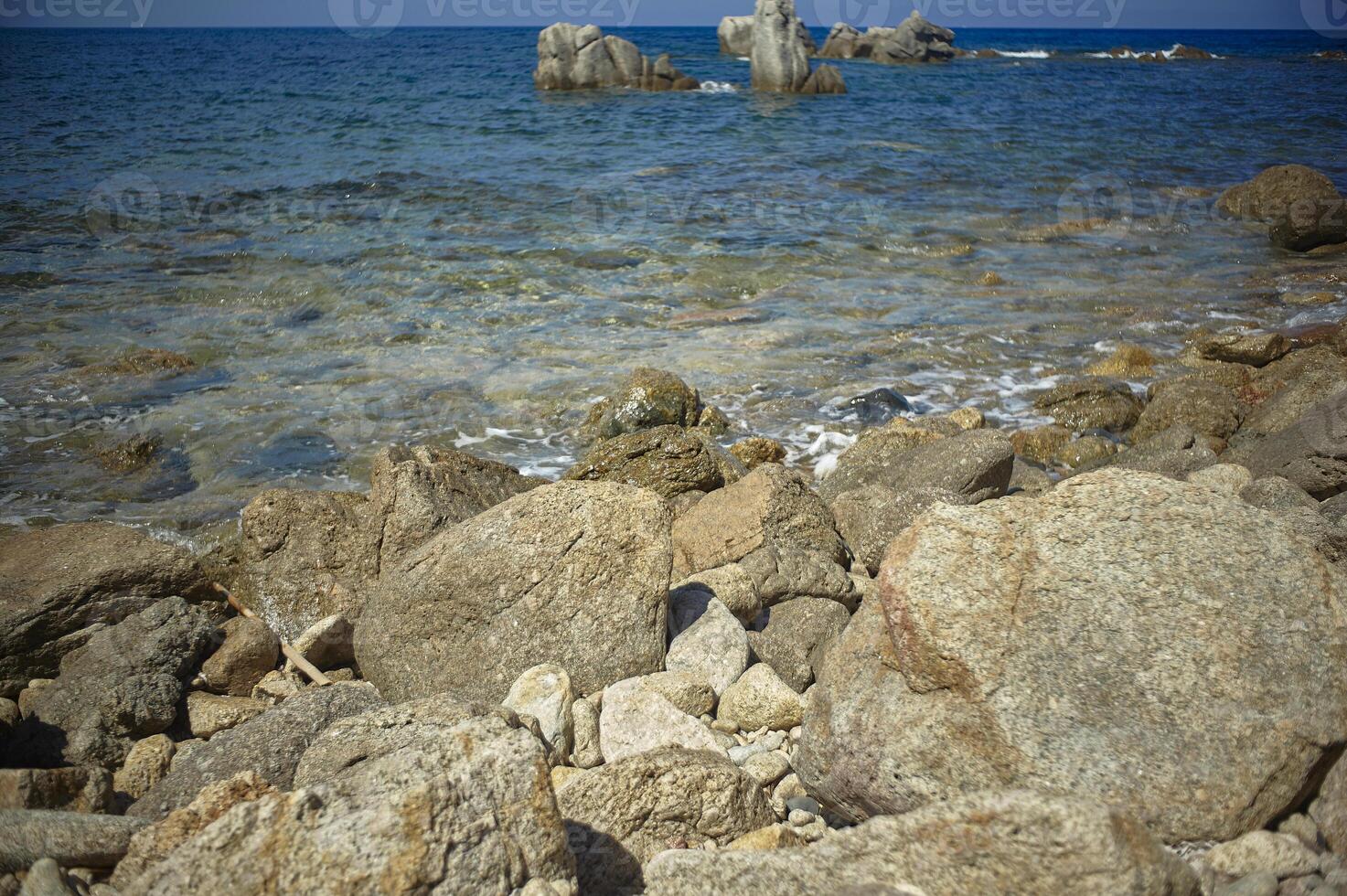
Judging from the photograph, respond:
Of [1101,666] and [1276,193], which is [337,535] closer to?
[1101,666]

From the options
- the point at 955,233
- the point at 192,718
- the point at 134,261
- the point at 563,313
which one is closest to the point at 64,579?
the point at 192,718

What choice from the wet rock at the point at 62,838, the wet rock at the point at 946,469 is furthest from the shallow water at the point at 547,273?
the wet rock at the point at 62,838

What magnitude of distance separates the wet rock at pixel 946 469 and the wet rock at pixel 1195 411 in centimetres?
237

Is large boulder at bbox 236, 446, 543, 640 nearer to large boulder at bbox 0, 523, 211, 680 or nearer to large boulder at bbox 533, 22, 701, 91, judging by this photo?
large boulder at bbox 0, 523, 211, 680

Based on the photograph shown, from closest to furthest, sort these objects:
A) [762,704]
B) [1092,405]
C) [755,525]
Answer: [762,704] < [755,525] < [1092,405]

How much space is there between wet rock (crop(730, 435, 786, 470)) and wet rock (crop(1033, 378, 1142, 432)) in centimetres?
267

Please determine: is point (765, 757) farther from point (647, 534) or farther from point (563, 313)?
point (563, 313)

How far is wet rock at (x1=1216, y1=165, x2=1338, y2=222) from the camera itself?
1548cm

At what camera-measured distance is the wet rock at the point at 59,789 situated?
3041 mm

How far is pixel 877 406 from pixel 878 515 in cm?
316

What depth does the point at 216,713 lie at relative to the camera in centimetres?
425

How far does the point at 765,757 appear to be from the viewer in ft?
12.0

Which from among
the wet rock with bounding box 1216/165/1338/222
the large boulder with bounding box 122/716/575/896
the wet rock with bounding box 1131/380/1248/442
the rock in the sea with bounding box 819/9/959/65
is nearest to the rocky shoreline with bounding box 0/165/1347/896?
the large boulder with bounding box 122/716/575/896

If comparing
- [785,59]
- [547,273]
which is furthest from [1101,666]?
[785,59]
